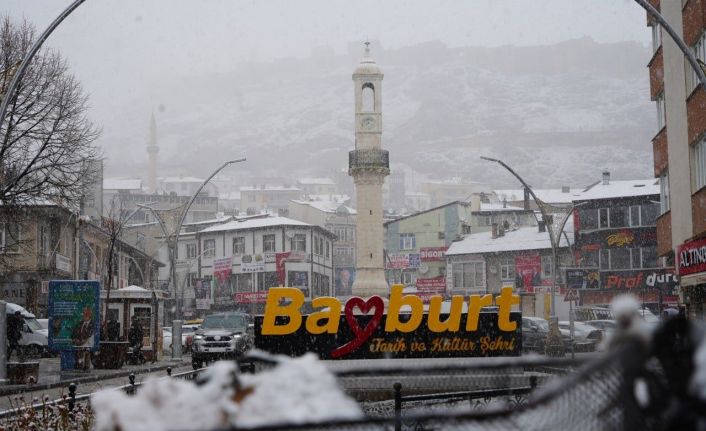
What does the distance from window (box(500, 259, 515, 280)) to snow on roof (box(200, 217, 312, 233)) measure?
2039cm

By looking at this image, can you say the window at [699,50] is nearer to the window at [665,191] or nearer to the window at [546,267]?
A: the window at [665,191]

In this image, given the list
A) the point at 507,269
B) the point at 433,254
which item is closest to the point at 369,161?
the point at 507,269

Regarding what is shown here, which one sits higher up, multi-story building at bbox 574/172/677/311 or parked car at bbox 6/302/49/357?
multi-story building at bbox 574/172/677/311

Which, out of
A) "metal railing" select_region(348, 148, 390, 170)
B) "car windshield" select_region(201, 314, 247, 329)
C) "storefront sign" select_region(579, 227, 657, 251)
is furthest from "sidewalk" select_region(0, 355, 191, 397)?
"storefront sign" select_region(579, 227, 657, 251)

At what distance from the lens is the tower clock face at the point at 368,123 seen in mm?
83481

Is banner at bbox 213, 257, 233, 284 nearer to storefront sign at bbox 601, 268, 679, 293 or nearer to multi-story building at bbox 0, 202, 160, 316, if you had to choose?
multi-story building at bbox 0, 202, 160, 316

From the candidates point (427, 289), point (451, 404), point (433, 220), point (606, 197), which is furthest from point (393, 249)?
point (451, 404)

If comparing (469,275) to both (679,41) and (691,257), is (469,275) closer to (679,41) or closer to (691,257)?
(691,257)

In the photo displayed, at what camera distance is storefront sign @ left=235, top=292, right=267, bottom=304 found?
98.2 meters

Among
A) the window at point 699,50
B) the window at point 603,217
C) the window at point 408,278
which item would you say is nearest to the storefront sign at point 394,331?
the window at point 699,50

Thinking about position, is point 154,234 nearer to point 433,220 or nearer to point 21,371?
point 433,220

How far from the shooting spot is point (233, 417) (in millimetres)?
2416

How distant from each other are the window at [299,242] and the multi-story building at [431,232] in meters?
8.17

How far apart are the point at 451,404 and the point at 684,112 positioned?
69.1 ft
